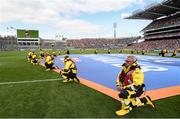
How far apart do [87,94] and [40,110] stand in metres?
2.47

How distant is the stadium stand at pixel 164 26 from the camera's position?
63531 millimetres

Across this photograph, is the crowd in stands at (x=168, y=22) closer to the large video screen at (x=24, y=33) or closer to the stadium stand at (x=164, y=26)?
the stadium stand at (x=164, y=26)

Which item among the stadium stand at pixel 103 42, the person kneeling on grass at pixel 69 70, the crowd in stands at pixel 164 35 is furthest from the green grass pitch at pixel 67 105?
the stadium stand at pixel 103 42

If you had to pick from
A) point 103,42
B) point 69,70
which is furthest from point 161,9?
point 69,70

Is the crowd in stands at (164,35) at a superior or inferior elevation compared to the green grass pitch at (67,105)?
superior

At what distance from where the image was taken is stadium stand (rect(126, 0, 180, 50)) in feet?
208

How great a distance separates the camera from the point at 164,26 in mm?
73750

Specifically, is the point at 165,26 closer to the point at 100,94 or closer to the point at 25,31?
the point at 25,31

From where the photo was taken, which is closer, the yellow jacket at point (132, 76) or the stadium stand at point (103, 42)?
the yellow jacket at point (132, 76)

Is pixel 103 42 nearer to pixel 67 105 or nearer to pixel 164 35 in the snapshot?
pixel 164 35

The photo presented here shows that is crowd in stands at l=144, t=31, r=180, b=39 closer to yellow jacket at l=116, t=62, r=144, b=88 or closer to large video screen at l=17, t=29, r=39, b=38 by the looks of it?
large video screen at l=17, t=29, r=39, b=38

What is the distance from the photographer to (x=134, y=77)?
20.5ft

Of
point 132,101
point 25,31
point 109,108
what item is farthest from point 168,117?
point 25,31

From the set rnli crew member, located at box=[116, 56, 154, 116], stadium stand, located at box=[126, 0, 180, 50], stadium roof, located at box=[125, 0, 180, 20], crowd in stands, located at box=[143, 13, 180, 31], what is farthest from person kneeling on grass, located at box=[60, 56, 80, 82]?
crowd in stands, located at box=[143, 13, 180, 31]
